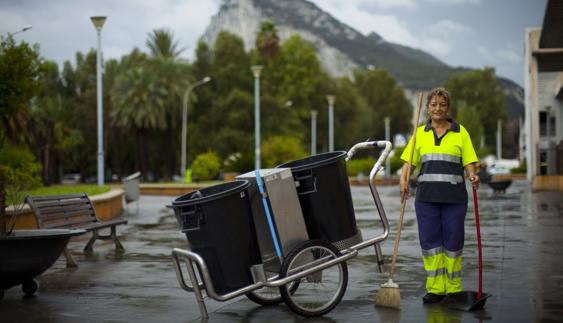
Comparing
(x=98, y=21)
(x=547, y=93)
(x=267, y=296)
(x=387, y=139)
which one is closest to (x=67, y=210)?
(x=267, y=296)

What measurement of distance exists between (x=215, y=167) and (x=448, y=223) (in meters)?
43.4

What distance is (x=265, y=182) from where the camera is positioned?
7.49 metres

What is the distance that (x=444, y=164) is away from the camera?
26.5ft

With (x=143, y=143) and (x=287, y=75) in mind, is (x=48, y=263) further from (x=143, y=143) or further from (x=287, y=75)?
(x=287, y=75)

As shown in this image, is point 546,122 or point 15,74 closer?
point 15,74

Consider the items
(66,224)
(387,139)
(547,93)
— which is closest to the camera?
(66,224)

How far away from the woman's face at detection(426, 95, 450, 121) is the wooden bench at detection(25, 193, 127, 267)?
5217 millimetres

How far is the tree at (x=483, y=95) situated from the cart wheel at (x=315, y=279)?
141 metres

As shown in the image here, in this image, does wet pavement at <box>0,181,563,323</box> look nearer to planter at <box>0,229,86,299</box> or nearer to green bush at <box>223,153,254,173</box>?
planter at <box>0,229,86,299</box>

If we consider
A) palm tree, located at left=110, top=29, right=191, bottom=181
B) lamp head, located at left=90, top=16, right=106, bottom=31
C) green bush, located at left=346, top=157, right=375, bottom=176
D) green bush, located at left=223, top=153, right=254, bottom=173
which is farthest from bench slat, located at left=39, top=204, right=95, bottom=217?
palm tree, located at left=110, top=29, right=191, bottom=181

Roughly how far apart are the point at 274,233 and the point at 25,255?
2.50 metres

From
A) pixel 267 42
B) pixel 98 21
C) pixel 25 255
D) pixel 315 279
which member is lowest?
pixel 315 279

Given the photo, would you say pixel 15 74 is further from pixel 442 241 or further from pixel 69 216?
pixel 442 241

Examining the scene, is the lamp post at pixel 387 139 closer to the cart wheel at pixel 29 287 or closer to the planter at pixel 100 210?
the planter at pixel 100 210
